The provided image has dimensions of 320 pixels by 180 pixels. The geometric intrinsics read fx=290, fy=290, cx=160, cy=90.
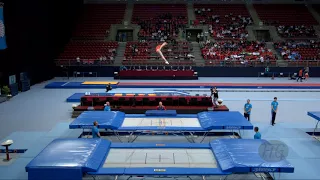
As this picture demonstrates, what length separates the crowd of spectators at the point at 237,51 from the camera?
1109 inches

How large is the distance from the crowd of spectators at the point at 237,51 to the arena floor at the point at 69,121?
8762 millimetres

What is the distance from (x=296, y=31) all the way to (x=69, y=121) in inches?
1152

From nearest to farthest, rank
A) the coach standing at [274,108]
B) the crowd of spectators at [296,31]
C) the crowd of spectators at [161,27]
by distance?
the coach standing at [274,108] < the crowd of spectators at [296,31] < the crowd of spectators at [161,27]

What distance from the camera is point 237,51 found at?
2961cm

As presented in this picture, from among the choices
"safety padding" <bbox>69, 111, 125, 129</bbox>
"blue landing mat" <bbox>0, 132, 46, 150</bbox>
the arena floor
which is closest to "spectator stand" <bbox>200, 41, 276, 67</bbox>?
the arena floor

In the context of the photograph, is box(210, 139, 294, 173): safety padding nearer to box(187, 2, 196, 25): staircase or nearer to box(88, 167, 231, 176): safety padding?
box(88, 167, 231, 176): safety padding

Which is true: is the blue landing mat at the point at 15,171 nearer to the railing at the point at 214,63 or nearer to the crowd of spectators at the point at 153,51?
the railing at the point at 214,63

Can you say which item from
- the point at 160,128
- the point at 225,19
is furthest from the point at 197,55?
the point at 160,128

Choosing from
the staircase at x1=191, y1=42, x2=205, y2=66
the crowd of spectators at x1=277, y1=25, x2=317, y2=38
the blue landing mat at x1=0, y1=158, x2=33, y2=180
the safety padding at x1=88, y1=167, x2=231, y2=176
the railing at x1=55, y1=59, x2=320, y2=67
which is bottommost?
the blue landing mat at x1=0, y1=158, x2=33, y2=180

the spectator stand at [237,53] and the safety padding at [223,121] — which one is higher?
the spectator stand at [237,53]

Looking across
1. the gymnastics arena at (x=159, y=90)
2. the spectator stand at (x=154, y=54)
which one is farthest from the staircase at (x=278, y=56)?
the spectator stand at (x=154, y=54)

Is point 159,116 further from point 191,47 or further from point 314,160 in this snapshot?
point 191,47

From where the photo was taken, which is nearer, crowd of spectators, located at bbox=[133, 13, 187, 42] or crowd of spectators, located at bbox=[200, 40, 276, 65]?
crowd of spectators, located at bbox=[200, 40, 276, 65]

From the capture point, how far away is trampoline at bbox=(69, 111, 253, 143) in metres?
10.2
